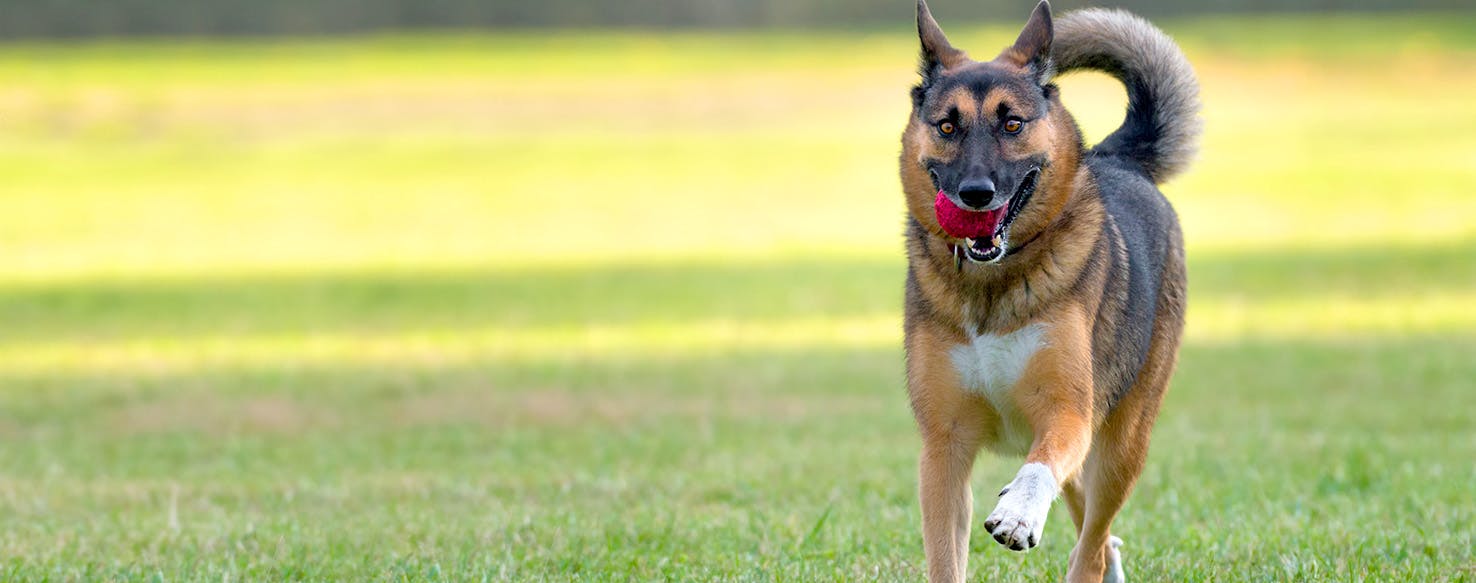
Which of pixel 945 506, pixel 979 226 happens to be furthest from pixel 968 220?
pixel 945 506

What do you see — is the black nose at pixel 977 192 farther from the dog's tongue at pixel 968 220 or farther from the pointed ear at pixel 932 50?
the pointed ear at pixel 932 50

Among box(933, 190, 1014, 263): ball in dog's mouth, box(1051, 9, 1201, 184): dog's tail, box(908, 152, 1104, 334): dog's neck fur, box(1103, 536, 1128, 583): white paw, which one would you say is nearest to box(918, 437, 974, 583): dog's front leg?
box(908, 152, 1104, 334): dog's neck fur

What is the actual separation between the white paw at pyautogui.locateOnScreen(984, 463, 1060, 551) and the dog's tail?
2396mm

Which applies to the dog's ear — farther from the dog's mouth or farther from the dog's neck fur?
the dog's mouth

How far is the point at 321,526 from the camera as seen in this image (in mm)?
8312

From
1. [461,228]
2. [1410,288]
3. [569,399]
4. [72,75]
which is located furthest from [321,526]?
[72,75]

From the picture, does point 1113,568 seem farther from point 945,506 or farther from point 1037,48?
point 1037,48

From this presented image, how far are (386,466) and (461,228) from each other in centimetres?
2003

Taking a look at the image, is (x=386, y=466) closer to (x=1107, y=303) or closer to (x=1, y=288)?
(x=1107, y=303)

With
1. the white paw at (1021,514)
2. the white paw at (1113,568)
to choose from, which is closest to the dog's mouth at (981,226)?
the white paw at (1021,514)

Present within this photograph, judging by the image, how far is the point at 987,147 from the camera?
608 cm

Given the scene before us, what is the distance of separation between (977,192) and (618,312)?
1583 cm

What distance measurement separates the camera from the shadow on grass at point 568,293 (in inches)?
829

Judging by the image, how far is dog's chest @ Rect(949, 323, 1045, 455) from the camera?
6.09 m
